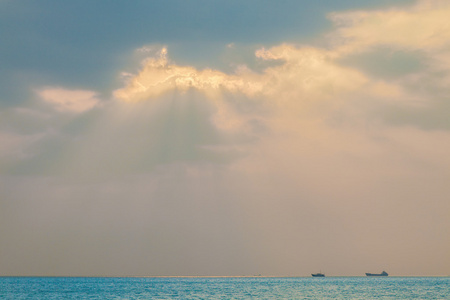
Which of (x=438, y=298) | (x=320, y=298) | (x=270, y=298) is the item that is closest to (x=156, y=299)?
(x=270, y=298)

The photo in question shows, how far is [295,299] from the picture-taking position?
Answer: 139 m

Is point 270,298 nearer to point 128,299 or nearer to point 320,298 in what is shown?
point 320,298

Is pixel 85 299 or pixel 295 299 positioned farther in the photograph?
pixel 85 299

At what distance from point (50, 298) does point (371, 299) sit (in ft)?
306

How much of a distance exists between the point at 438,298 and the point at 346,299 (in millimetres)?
24028

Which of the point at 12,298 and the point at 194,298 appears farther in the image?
the point at 12,298

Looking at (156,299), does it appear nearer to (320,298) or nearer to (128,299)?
(128,299)

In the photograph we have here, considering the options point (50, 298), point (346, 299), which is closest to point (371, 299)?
point (346, 299)

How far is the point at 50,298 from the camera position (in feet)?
523

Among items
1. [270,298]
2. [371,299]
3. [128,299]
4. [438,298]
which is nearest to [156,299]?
[128,299]

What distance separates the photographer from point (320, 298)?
473ft

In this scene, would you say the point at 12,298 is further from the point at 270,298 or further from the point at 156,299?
the point at 270,298

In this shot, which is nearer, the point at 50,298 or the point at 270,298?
the point at 270,298

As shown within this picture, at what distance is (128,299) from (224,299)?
26.9m
